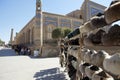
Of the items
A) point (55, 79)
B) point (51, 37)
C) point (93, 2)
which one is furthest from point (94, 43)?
point (93, 2)

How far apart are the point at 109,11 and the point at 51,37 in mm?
24689

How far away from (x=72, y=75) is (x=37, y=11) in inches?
675

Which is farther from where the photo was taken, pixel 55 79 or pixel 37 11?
pixel 37 11

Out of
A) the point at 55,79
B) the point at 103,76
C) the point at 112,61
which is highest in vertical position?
the point at 112,61

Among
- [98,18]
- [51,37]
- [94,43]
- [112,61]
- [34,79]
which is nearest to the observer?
[112,61]

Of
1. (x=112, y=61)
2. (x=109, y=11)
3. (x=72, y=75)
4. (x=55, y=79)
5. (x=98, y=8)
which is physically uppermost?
(x=98, y=8)

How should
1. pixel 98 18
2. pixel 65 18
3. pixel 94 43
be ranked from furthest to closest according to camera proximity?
pixel 65 18 < pixel 94 43 < pixel 98 18

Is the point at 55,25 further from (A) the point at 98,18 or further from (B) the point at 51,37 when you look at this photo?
(A) the point at 98,18

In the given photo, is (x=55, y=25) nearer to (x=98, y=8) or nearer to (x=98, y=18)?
(x=98, y=8)

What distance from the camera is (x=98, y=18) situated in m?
1.63

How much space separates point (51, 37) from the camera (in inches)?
1017

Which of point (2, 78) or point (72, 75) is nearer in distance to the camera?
point (72, 75)

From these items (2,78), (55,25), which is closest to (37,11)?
(55,25)

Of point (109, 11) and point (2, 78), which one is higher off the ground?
point (109, 11)
